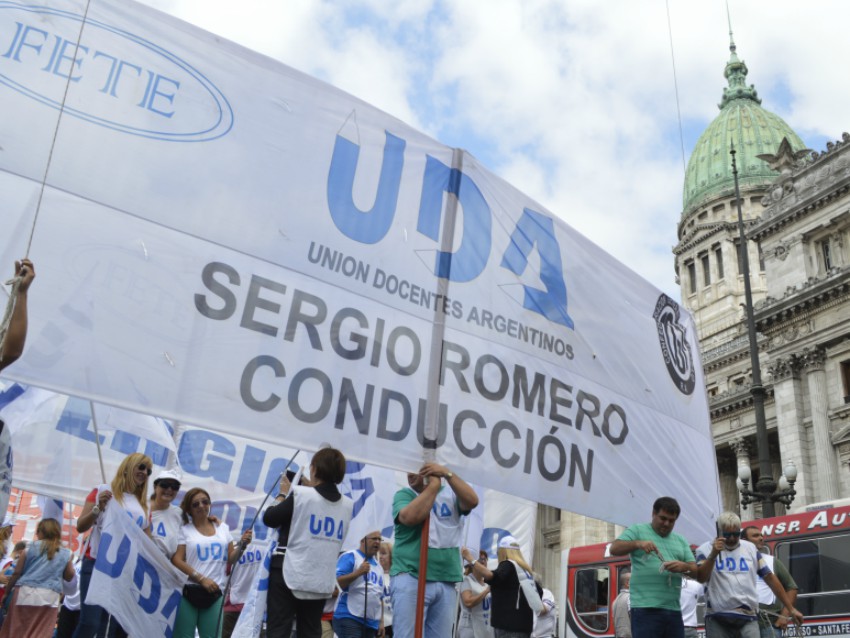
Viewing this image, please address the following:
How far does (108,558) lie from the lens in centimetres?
573

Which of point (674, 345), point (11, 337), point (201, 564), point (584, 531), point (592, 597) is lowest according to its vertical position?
point (201, 564)

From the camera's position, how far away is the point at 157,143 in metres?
5.32

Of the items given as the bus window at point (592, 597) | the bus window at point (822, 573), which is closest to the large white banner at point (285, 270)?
the bus window at point (822, 573)

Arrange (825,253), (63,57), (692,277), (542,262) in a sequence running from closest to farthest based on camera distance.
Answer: (63,57) → (542,262) → (825,253) → (692,277)

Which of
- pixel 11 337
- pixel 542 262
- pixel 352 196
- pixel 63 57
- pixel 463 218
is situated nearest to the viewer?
pixel 11 337

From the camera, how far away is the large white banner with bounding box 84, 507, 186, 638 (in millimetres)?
5617

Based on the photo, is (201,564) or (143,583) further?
(201,564)

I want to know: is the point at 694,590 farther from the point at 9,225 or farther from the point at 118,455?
the point at 9,225

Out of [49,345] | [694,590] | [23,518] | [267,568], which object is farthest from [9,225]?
[694,590]

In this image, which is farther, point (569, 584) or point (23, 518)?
point (569, 584)

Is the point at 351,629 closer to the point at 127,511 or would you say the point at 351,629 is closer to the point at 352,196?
the point at 127,511

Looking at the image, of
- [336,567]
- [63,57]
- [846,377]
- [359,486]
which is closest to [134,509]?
[336,567]

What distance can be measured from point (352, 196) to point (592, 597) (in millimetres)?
15781

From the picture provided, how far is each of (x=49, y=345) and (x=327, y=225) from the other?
6.59 ft
